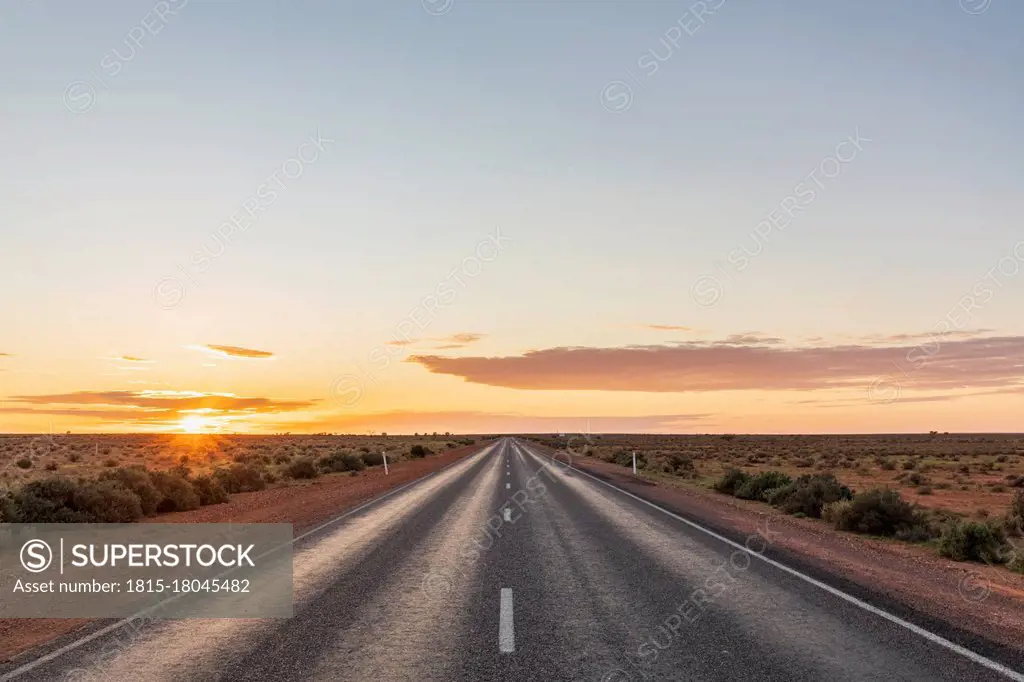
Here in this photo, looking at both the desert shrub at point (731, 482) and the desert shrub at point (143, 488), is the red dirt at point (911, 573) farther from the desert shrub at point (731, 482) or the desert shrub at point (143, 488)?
the desert shrub at point (143, 488)

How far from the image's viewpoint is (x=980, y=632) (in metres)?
7.82

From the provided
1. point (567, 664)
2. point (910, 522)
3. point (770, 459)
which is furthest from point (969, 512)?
point (770, 459)

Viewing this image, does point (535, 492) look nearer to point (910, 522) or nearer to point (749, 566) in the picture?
point (910, 522)

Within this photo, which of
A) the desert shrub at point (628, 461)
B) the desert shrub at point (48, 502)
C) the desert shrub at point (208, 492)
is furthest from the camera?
the desert shrub at point (628, 461)

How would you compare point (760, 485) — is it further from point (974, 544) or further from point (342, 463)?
point (342, 463)

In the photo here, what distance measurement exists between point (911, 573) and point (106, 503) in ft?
57.9

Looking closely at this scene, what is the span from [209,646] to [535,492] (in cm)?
1830

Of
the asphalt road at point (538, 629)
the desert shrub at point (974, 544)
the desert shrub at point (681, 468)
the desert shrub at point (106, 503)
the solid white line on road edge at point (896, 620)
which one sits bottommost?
the desert shrub at point (681, 468)

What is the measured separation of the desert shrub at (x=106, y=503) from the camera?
1780 cm

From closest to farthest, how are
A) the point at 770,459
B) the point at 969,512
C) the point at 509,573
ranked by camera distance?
the point at 509,573 < the point at 969,512 < the point at 770,459

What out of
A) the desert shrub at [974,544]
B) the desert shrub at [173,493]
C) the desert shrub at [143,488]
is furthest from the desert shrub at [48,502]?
the desert shrub at [974,544]

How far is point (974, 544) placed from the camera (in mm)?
14086

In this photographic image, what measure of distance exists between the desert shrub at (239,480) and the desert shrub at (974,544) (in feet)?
79.5

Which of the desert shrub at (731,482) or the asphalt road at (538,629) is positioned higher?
the asphalt road at (538,629)
